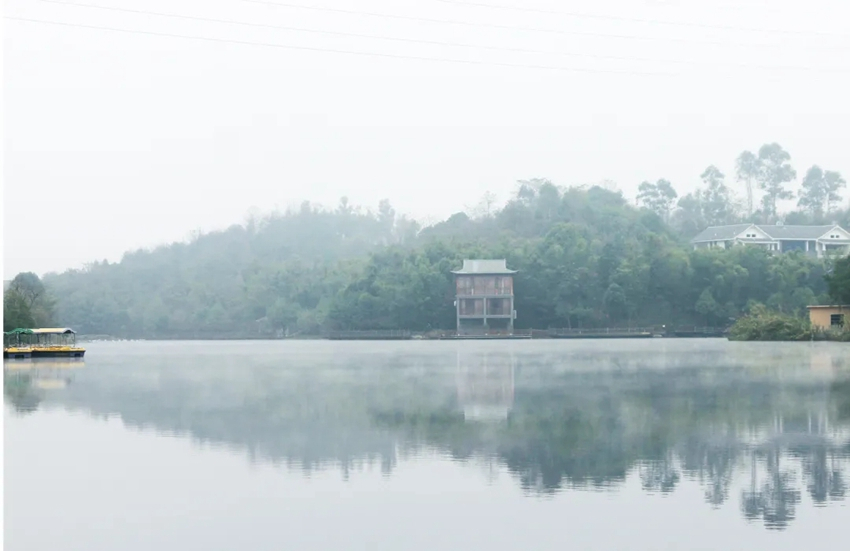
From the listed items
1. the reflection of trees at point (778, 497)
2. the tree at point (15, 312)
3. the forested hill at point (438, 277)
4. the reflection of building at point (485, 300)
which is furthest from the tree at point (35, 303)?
the reflection of trees at point (778, 497)

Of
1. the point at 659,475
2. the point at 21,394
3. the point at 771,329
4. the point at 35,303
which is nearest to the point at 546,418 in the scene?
the point at 659,475

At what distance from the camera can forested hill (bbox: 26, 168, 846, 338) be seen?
74.7 meters

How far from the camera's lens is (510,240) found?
91875mm

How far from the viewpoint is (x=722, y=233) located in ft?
319

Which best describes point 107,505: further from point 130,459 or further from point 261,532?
point 130,459

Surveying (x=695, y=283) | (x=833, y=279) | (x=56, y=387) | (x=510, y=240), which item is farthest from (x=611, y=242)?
(x=56, y=387)

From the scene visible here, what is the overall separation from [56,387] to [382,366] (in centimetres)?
1065

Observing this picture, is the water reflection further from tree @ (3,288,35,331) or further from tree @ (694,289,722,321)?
tree @ (694,289,722,321)

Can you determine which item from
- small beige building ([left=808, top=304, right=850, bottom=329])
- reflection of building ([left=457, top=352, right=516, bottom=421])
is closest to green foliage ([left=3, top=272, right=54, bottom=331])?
reflection of building ([left=457, top=352, right=516, bottom=421])

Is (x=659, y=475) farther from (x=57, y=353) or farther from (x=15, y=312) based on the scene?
(x=15, y=312)

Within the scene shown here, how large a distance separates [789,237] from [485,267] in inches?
1254

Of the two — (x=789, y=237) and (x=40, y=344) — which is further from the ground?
(x=789, y=237)

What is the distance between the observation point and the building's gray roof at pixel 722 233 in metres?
95.2

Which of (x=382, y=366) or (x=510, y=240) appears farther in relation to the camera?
(x=510, y=240)
